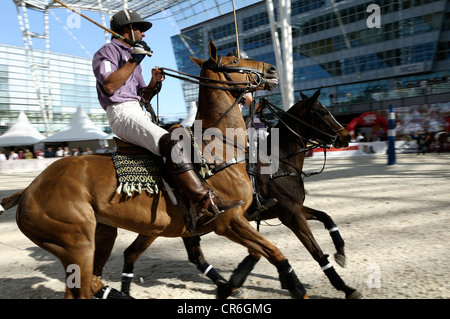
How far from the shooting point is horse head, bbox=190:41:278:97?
11.1 feet

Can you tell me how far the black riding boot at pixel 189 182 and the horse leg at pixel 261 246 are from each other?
0.58ft

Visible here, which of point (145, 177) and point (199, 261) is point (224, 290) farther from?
point (145, 177)

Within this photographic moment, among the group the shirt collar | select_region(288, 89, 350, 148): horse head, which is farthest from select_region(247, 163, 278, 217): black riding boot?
the shirt collar

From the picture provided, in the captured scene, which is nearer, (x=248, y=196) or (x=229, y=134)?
(x=248, y=196)

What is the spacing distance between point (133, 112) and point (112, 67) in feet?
1.38

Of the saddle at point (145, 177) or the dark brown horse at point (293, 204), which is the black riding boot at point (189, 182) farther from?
the dark brown horse at point (293, 204)

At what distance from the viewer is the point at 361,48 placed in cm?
4044

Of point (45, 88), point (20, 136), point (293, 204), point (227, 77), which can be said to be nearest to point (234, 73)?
point (227, 77)

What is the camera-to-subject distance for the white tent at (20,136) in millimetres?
26802

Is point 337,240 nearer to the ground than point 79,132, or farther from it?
nearer to the ground

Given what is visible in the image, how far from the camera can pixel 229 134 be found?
336 cm

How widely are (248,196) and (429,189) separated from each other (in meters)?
7.42
